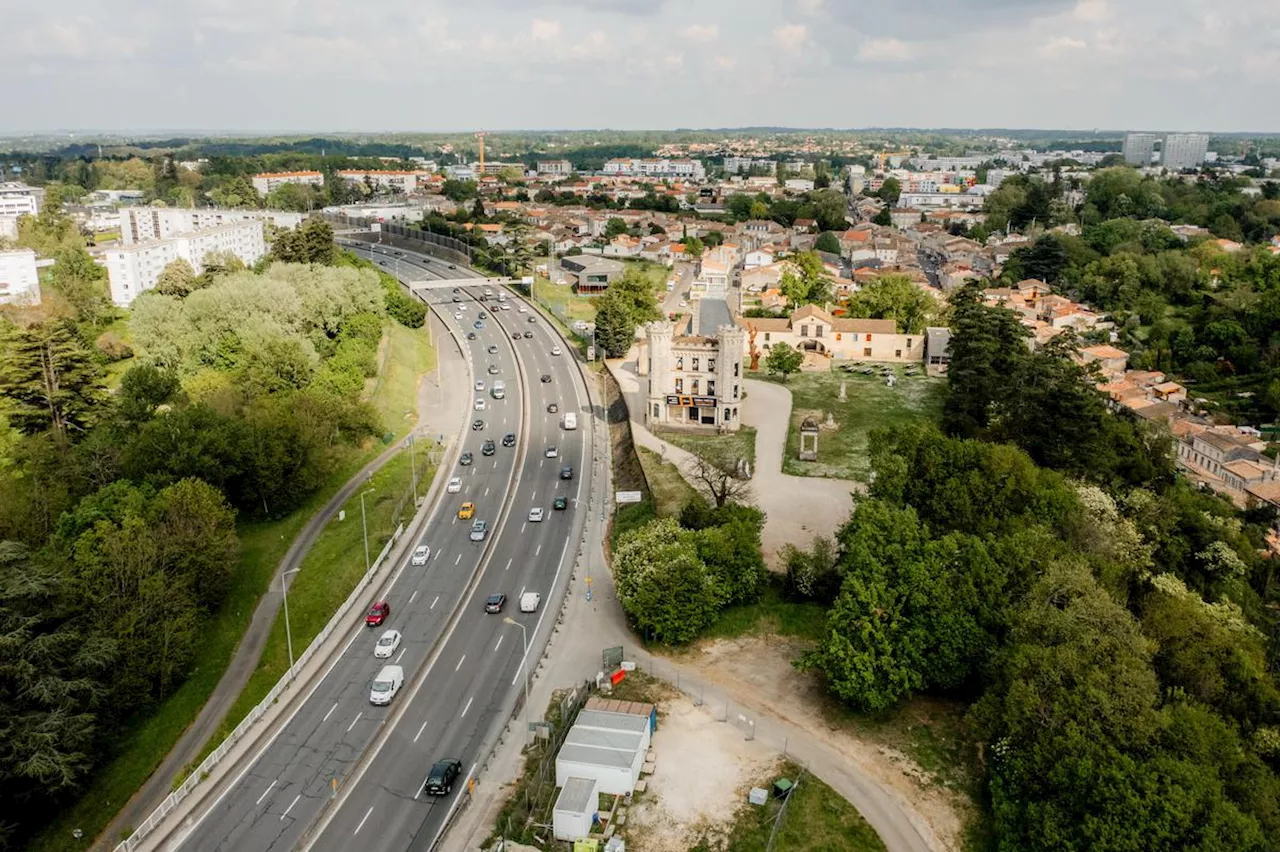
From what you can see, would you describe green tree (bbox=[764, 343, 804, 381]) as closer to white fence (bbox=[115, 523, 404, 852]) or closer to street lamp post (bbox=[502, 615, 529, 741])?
white fence (bbox=[115, 523, 404, 852])

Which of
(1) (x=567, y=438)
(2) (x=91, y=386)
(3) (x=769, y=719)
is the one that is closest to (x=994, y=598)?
(3) (x=769, y=719)

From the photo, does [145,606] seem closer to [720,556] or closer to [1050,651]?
[720,556]

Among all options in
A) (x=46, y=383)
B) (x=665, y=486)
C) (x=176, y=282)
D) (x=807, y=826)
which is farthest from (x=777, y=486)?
(x=176, y=282)

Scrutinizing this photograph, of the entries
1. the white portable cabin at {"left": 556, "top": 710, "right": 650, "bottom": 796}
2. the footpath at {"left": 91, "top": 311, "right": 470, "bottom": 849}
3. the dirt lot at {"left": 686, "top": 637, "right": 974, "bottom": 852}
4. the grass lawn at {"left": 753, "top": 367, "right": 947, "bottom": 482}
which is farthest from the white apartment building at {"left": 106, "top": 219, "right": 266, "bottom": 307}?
the white portable cabin at {"left": 556, "top": 710, "right": 650, "bottom": 796}

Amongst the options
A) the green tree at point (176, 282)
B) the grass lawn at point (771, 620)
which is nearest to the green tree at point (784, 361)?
the grass lawn at point (771, 620)

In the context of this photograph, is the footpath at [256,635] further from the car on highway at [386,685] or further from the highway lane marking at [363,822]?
the highway lane marking at [363,822]

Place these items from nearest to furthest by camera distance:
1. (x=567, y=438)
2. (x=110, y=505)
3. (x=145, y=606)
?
(x=145, y=606) → (x=110, y=505) → (x=567, y=438)
